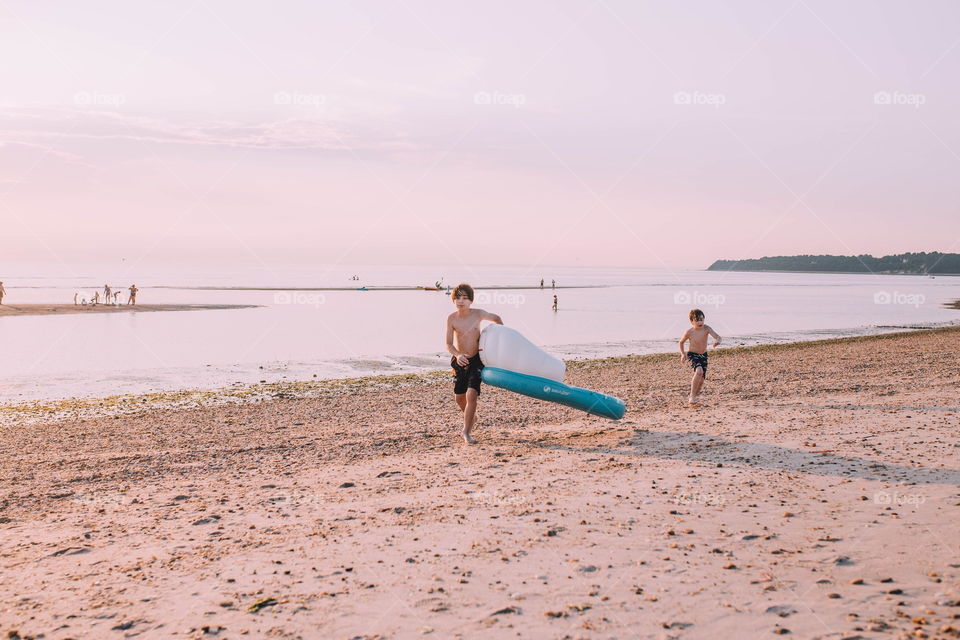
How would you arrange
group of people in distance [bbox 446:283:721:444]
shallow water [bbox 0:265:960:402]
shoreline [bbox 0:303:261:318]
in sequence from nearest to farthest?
group of people in distance [bbox 446:283:721:444], shallow water [bbox 0:265:960:402], shoreline [bbox 0:303:261:318]

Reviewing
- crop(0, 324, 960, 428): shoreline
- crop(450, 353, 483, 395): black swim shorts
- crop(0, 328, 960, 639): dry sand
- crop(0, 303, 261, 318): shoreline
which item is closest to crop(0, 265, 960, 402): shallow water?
crop(0, 324, 960, 428): shoreline

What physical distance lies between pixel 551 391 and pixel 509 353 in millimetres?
818

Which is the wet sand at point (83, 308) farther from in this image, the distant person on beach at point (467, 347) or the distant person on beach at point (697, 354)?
the distant person on beach at point (697, 354)

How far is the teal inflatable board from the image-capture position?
10133 millimetres

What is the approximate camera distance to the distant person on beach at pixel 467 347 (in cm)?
993

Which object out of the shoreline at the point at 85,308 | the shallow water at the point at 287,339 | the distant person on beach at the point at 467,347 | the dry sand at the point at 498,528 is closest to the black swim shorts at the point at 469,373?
the distant person on beach at the point at 467,347

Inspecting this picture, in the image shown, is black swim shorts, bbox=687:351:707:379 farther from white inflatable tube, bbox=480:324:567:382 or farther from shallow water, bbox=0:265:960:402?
shallow water, bbox=0:265:960:402

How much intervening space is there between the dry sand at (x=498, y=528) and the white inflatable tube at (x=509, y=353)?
105cm

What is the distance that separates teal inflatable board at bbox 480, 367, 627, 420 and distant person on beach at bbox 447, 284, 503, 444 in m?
0.22

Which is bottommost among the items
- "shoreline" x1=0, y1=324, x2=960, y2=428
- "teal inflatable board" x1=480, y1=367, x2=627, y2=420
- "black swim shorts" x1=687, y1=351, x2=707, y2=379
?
"shoreline" x1=0, y1=324, x2=960, y2=428

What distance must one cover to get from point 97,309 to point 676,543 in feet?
167

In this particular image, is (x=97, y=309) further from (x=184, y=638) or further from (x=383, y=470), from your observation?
(x=184, y=638)

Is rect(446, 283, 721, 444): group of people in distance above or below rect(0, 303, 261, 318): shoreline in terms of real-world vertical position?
below

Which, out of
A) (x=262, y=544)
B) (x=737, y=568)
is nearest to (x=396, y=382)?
(x=262, y=544)
